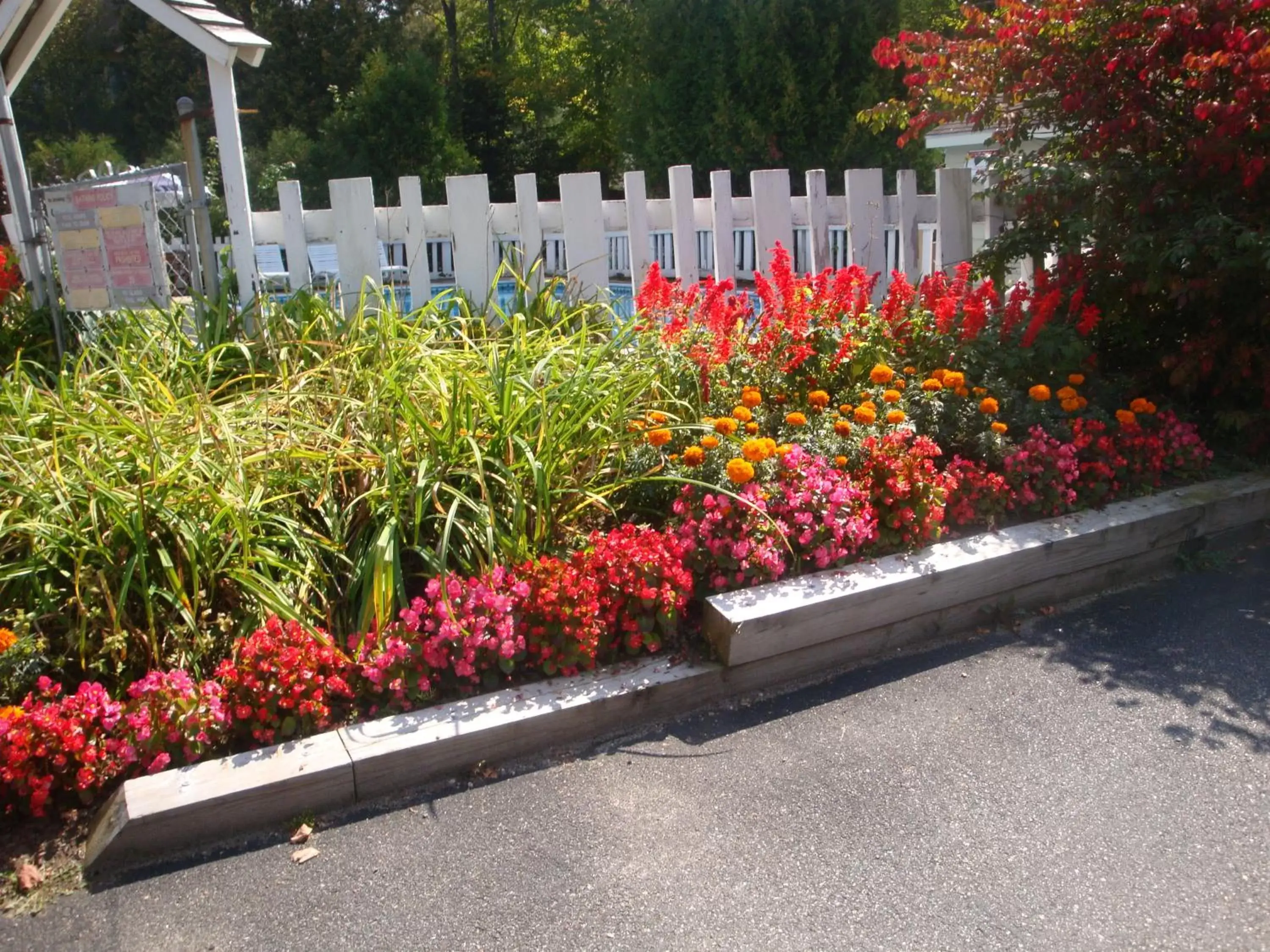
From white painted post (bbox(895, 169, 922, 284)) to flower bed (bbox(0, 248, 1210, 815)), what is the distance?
0.83m

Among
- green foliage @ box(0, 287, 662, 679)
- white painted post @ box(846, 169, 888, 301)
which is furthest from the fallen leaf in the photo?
white painted post @ box(846, 169, 888, 301)

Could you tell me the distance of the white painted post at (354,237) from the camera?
5523mm

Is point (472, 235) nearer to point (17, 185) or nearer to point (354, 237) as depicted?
point (354, 237)

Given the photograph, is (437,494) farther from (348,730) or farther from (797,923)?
(797,923)

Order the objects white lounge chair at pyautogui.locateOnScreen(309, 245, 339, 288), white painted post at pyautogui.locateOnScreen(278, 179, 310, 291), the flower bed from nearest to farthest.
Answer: the flower bed < white painted post at pyautogui.locateOnScreen(278, 179, 310, 291) < white lounge chair at pyautogui.locateOnScreen(309, 245, 339, 288)

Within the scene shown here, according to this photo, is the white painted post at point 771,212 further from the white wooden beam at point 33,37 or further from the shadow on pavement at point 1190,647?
the white wooden beam at point 33,37

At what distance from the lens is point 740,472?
11.3 ft

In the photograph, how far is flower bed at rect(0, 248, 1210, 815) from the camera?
277 centimetres

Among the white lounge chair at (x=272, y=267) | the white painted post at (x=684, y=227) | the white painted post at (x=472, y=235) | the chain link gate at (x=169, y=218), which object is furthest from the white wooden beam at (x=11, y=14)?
the white painted post at (x=684, y=227)

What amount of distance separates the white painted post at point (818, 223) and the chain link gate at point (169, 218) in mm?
A: 3226

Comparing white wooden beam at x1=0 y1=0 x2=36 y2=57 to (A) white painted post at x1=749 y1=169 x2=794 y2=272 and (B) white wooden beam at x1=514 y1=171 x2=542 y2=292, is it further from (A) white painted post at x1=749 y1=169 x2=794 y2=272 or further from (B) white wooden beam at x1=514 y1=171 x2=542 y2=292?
(A) white painted post at x1=749 y1=169 x2=794 y2=272

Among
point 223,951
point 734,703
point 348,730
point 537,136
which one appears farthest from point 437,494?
point 537,136

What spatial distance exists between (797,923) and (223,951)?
127 centimetres

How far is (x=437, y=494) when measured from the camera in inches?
138
